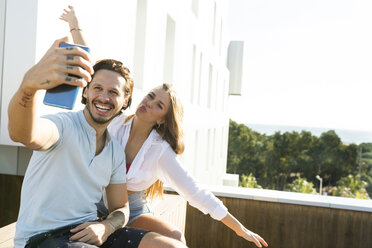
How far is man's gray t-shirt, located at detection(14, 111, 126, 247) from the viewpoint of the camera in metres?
1.89

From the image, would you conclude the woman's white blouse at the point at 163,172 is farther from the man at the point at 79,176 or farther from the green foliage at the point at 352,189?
the green foliage at the point at 352,189

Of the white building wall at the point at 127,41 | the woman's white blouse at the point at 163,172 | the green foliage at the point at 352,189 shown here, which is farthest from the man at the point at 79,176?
A: the green foliage at the point at 352,189

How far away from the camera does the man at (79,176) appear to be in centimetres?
188

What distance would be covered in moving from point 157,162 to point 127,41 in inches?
125

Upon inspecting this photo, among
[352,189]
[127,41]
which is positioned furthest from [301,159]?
[127,41]

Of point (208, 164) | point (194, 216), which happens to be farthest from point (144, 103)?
point (208, 164)

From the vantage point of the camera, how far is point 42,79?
125 centimetres

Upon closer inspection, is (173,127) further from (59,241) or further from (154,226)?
(59,241)

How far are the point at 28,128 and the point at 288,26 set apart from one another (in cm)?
9803

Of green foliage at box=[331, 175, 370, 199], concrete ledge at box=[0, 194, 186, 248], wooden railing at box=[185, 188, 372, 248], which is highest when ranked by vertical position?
concrete ledge at box=[0, 194, 186, 248]

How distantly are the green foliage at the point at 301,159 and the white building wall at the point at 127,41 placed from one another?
55.6 m

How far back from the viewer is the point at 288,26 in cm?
9281

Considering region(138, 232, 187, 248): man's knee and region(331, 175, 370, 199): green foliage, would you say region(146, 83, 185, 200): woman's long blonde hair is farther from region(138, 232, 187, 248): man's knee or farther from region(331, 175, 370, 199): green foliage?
region(331, 175, 370, 199): green foliage

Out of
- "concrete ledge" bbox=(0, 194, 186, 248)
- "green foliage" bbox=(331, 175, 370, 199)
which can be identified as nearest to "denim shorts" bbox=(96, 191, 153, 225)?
"concrete ledge" bbox=(0, 194, 186, 248)
